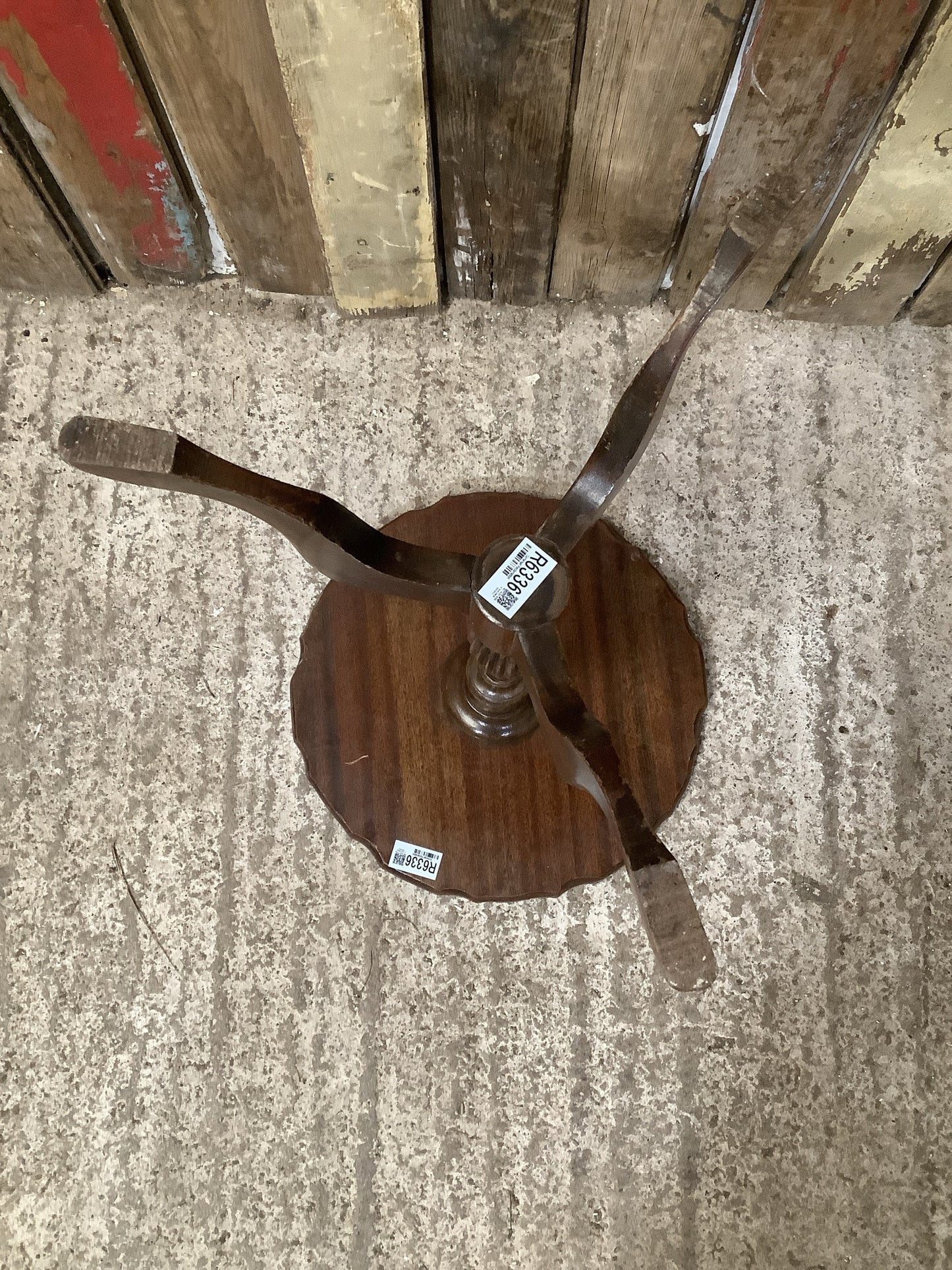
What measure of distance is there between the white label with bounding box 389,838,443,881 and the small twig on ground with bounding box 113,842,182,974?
286 millimetres

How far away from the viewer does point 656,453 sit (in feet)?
3.80

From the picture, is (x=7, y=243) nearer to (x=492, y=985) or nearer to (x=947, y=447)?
(x=492, y=985)

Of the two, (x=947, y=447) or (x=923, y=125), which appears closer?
(x=923, y=125)

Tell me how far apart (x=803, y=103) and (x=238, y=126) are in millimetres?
570

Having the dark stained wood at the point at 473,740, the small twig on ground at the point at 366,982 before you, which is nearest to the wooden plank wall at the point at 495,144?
the dark stained wood at the point at 473,740

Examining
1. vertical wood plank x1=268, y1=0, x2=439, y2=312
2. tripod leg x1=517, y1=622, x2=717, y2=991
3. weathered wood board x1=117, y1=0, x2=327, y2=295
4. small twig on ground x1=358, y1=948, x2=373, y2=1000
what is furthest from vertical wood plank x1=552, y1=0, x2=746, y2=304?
small twig on ground x1=358, y1=948, x2=373, y2=1000

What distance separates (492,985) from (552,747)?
0.42 m

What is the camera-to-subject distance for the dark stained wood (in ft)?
3.17

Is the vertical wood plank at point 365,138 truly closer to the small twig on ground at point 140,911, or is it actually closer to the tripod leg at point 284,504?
the tripod leg at point 284,504

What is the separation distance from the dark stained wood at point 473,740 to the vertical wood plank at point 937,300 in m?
0.51

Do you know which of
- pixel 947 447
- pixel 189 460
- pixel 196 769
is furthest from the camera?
pixel 947 447

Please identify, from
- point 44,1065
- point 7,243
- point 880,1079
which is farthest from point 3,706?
point 880,1079

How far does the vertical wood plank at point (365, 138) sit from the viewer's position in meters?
0.81

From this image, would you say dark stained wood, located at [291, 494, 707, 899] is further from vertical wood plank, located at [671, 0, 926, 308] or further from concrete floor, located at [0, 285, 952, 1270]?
vertical wood plank, located at [671, 0, 926, 308]
